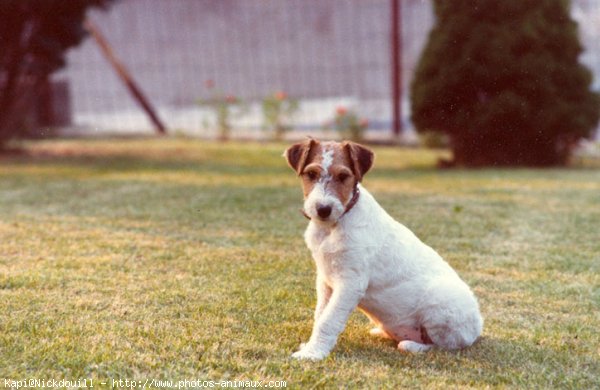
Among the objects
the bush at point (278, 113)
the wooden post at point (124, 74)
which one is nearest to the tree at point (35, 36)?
the wooden post at point (124, 74)

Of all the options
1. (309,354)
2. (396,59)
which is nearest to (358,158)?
(309,354)

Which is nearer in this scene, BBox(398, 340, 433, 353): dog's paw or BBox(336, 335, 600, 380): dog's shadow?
BBox(336, 335, 600, 380): dog's shadow

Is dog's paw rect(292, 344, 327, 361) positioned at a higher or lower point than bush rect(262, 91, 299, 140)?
lower

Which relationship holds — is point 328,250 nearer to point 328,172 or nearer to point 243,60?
point 328,172

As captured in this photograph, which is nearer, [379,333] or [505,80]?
[379,333]

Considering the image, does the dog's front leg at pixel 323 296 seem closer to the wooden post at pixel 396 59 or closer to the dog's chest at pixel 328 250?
the dog's chest at pixel 328 250

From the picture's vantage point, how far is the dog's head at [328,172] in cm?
364

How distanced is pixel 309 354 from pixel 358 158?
101cm

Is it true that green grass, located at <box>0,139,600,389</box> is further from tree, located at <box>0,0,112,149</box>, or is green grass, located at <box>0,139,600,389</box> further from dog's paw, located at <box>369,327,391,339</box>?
tree, located at <box>0,0,112,149</box>

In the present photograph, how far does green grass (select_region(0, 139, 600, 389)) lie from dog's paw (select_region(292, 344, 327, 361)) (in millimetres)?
55

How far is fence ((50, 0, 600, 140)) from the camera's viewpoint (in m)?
14.7

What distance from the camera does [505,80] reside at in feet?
35.5

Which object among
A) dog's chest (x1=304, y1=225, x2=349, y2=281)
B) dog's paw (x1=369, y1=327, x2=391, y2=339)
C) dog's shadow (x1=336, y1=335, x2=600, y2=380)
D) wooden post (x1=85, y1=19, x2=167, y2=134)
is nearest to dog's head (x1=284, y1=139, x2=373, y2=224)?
dog's chest (x1=304, y1=225, x2=349, y2=281)

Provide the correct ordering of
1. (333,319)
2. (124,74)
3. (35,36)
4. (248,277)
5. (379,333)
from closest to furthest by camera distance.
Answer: (333,319), (379,333), (248,277), (35,36), (124,74)
